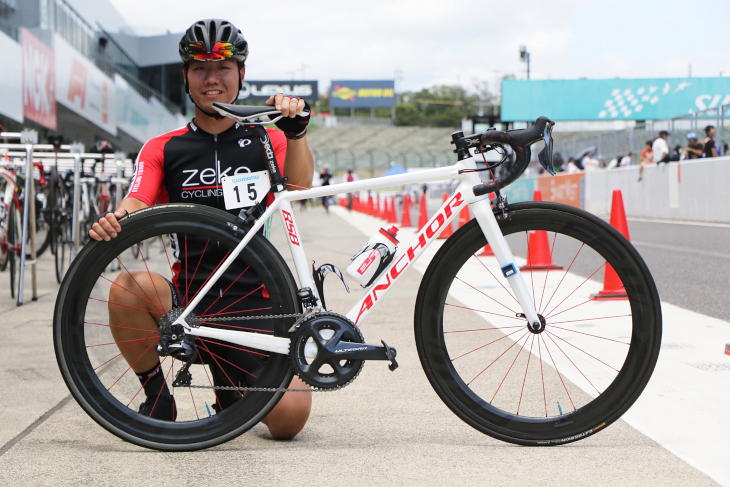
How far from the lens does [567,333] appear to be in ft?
18.4

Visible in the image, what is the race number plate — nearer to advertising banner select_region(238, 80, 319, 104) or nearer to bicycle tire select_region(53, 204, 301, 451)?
bicycle tire select_region(53, 204, 301, 451)

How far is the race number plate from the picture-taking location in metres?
3.19

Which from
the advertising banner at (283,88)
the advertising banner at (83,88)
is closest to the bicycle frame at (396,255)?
the advertising banner at (83,88)

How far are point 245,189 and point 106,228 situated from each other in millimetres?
530

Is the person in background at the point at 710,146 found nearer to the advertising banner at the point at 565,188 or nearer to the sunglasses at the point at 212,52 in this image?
the advertising banner at the point at 565,188

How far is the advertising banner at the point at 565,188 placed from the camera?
26.1 metres

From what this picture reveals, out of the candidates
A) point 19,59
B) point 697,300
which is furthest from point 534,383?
point 19,59

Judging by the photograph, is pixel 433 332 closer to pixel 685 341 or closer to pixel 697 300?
pixel 685 341

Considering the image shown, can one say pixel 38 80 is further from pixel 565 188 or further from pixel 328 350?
pixel 328 350

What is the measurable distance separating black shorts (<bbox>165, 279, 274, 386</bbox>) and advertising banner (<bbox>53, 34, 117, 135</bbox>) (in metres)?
22.3

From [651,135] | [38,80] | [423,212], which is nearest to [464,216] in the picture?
[423,212]

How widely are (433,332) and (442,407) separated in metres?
0.78

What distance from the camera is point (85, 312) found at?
10.3 feet

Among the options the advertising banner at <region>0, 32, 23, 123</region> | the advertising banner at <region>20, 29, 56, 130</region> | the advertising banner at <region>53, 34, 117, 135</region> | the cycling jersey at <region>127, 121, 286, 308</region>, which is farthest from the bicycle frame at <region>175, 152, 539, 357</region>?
the advertising banner at <region>53, 34, 117, 135</region>
